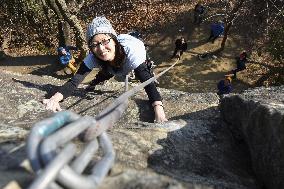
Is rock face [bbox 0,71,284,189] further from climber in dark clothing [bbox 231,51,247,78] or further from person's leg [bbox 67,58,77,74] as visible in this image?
climber in dark clothing [bbox 231,51,247,78]

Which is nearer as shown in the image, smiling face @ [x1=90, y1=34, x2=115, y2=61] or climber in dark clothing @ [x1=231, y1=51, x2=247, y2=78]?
smiling face @ [x1=90, y1=34, x2=115, y2=61]

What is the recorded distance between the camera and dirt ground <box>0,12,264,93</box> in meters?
18.9

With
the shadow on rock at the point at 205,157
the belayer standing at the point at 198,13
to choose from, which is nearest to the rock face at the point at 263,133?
the shadow on rock at the point at 205,157

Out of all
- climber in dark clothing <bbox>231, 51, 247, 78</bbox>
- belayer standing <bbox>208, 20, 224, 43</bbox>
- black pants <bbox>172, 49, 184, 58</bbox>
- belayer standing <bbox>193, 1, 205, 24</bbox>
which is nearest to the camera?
climber in dark clothing <bbox>231, 51, 247, 78</bbox>

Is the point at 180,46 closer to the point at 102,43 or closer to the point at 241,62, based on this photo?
the point at 241,62

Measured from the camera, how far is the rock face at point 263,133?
286cm

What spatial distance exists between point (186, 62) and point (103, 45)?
637 inches

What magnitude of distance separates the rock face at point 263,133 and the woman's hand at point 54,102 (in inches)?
88.2

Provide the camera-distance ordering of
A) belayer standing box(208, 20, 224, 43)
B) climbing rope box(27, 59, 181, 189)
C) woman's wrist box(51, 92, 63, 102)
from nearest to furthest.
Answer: climbing rope box(27, 59, 181, 189)
woman's wrist box(51, 92, 63, 102)
belayer standing box(208, 20, 224, 43)

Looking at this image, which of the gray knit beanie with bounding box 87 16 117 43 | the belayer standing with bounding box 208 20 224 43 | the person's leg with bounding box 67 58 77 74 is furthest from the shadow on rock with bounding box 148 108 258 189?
the belayer standing with bounding box 208 20 224 43

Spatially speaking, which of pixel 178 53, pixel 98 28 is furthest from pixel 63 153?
pixel 178 53

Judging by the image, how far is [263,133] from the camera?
10.4 feet

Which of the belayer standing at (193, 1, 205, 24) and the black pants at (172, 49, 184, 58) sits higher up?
the belayer standing at (193, 1, 205, 24)

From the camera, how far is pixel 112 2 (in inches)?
A: 1094
